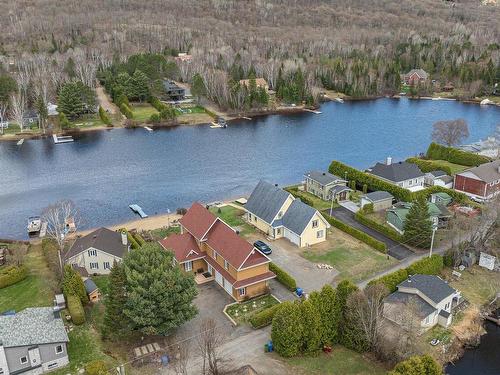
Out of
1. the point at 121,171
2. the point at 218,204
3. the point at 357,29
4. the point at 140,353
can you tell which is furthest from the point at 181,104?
the point at 357,29

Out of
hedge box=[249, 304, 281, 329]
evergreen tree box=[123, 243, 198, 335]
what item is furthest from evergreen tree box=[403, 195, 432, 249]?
evergreen tree box=[123, 243, 198, 335]

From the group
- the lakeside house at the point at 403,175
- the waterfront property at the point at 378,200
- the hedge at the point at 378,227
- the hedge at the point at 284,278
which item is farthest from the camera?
the lakeside house at the point at 403,175

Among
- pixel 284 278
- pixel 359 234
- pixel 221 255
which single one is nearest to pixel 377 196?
pixel 359 234

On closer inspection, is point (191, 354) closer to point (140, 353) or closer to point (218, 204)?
point (140, 353)

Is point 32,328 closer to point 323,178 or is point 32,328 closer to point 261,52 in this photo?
point 323,178

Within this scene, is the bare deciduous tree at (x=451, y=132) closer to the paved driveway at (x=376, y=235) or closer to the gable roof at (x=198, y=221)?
the paved driveway at (x=376, y=235)

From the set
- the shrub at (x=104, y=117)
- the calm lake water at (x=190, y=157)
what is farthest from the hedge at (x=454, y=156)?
the shrub at (x=104, y=117)
